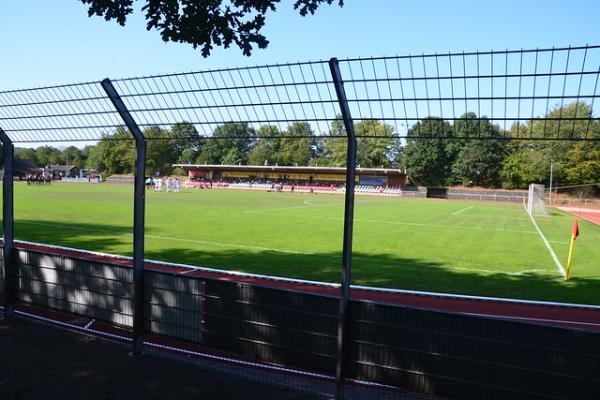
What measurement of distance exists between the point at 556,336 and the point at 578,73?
79.7 inches

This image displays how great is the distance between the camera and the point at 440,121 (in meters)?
3.67

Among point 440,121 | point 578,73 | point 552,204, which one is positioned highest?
point 578,73

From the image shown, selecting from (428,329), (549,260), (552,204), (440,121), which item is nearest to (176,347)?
(428,329)

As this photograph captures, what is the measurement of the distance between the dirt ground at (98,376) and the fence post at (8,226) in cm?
97

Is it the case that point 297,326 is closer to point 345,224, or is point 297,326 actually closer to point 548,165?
point 345,224

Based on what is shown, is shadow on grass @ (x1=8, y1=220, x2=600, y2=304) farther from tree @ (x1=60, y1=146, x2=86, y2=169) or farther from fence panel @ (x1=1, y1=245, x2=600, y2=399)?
tree @ (x1=60, y1=146, x2=86, y2=169)

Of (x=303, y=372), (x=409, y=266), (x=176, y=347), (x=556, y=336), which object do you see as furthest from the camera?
(x=409, y=266)

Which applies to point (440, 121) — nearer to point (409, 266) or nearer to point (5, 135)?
point (5, 135)

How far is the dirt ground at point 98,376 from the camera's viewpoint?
418 cm

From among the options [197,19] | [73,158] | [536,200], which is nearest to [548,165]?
[536,200]

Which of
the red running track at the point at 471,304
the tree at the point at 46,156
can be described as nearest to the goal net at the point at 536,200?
the red running track at the point at 471,304

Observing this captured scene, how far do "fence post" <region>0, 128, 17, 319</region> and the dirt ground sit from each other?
969 mm

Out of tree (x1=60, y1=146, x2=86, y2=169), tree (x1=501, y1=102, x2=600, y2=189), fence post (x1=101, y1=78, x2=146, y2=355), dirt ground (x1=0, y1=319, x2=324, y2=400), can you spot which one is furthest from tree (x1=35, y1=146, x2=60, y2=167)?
fence post (x1=101, y1=78, x2=146, y2=355)

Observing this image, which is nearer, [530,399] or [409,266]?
[530,399]
